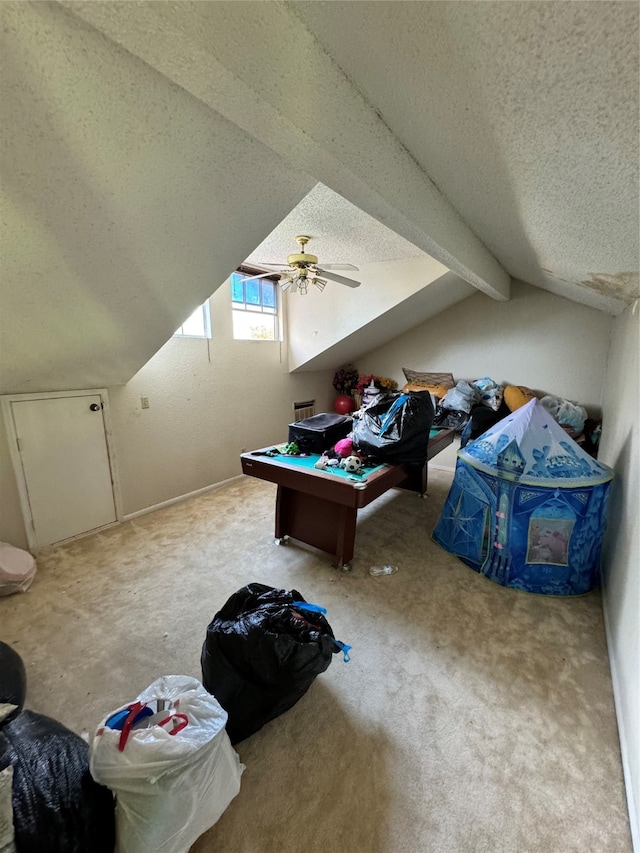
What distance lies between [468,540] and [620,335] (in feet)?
7.14

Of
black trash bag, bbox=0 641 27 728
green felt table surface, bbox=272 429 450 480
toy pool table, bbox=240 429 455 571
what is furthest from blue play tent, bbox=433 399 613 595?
black trash bag, bbox=0 641 27 728

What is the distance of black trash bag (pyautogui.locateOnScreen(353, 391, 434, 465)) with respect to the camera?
2457 millimetres

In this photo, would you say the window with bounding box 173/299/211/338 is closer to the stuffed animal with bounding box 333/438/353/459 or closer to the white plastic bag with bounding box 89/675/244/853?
the stuffed animal with bounding box 333/438/353/459

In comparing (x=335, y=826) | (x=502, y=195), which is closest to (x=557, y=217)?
(x=502, y=195)

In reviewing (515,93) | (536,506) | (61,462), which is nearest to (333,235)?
(515,93)

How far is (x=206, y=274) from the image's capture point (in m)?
2.03

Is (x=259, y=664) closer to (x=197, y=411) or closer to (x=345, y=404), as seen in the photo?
(x=197, y=411)

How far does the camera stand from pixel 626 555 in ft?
5.75

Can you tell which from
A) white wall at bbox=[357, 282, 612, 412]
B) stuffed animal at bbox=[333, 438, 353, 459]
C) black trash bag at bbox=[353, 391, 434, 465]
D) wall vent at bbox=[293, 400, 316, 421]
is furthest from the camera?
wall vent at bbox=[293, 400, 316, 421]

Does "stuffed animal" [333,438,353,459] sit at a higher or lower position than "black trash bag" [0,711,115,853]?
higher

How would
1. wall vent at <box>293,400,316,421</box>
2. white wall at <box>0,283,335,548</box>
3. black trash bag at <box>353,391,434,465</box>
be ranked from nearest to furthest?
black trash bag at <box>353,391,434,465</box> → white wall at <box>0,283,335,548</box> → wall vent at <box>293,400,316,421</box>

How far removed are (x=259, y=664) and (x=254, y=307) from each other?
3.68 meters

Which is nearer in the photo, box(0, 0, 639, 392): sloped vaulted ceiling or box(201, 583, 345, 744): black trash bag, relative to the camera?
box(0, 0, 639, 392): sloped vaulted ceiling

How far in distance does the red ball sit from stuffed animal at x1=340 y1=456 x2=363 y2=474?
2.65 m
